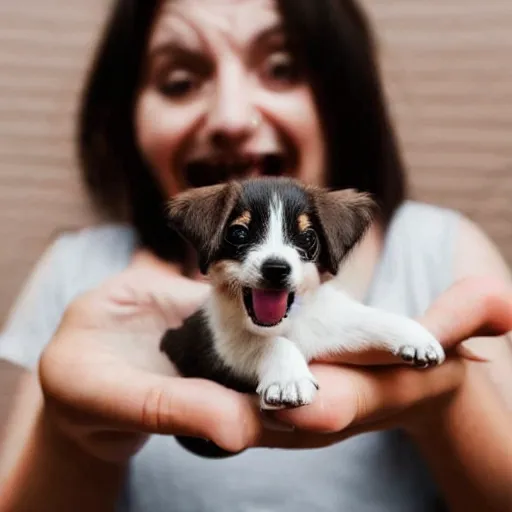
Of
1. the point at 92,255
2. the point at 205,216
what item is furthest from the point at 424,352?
the point at 92,255

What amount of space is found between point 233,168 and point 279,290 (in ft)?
1.23

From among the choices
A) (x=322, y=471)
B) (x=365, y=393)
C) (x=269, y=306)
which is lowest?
(x=322, y=471)

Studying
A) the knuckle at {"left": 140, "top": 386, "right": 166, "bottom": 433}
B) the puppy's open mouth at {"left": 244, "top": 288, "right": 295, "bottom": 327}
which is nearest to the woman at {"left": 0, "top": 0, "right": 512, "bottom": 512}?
the knuckle at {"left": 140, "top": 386, "right": 166, "bottom": 433}

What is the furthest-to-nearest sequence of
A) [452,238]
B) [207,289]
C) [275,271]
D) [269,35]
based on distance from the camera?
[452,238], [269,35], [207,289], [275,271]

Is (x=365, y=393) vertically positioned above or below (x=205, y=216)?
below

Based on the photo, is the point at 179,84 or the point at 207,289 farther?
the point at 179,84

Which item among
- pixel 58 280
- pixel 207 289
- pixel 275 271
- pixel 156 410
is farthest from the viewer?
pixel 58 280

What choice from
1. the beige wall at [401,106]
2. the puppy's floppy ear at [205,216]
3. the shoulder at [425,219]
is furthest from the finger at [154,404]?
the beige wall at [401,106]

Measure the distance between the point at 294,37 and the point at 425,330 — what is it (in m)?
0.49

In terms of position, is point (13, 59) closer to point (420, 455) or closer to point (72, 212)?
point (72, 212)

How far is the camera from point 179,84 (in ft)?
2.92

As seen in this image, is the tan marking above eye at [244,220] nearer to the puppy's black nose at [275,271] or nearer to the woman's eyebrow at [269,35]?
the puppy's black nose at [275,271]

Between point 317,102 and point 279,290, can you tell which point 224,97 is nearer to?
point 317,102

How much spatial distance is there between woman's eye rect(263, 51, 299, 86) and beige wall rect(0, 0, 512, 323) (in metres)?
0.36
